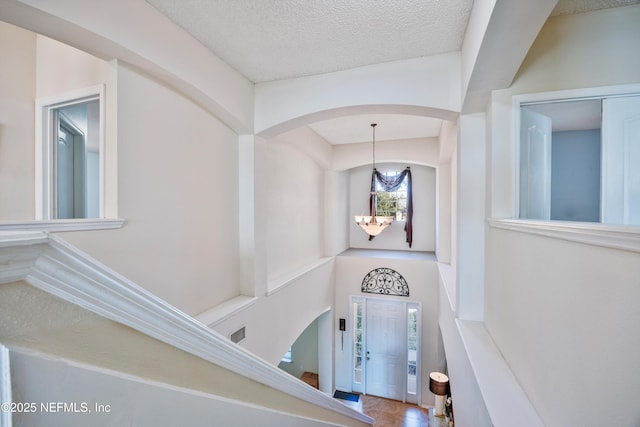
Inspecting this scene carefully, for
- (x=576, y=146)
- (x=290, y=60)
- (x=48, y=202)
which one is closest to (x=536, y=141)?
(x=576, y=146)

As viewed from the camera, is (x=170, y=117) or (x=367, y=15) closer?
(x=367, y=15)

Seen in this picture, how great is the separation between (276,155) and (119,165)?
231cm

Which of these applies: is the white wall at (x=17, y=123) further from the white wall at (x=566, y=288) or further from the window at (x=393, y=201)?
the window at (x=393, y=201)

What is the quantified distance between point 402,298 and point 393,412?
2.07m

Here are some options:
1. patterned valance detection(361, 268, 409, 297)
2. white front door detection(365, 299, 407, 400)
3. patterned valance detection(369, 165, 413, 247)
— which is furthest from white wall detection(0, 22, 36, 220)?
patterned valance detection(369, 165, 413, 247)

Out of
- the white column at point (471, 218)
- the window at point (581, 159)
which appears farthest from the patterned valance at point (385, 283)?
the window at point (581, 159)

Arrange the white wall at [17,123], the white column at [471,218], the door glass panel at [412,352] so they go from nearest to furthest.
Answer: the white wall at [17,123] → the white column at [471,218] → the door glass panel at [412,352]

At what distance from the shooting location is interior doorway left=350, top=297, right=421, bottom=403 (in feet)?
18.2

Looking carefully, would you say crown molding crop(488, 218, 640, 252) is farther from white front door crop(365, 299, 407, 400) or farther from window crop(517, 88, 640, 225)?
white front door crop(365, 299, 407, 400)

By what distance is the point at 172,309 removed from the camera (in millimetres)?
615

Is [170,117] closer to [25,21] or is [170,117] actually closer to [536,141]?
[25,21]

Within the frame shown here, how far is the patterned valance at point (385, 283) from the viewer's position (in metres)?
5.52

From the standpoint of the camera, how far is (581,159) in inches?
71.9

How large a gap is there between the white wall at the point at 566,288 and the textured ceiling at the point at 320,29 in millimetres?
231
